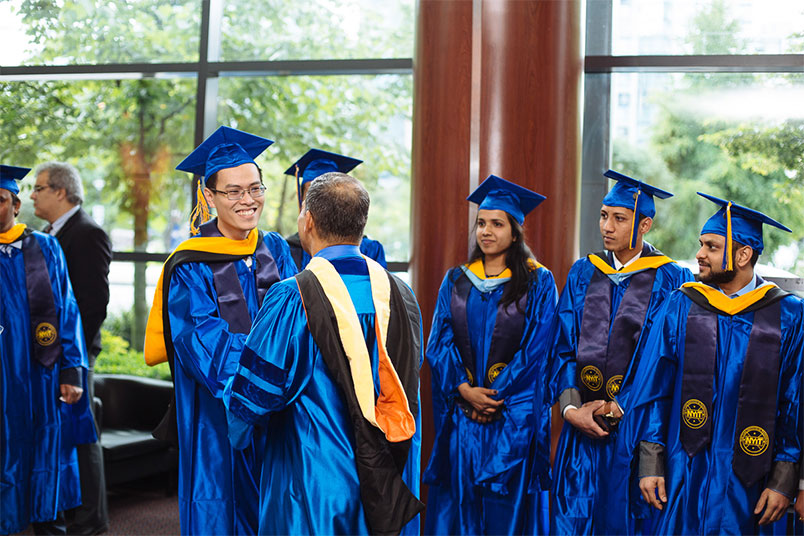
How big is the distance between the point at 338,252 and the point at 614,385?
164 centimetres

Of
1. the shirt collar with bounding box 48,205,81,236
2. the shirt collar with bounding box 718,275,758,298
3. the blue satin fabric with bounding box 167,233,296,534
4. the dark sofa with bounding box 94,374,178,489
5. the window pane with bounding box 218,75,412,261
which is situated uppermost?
the window pane with bounding box 218,75,412,261

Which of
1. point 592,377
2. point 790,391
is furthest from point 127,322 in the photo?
point 790,391

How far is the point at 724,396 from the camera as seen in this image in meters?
2.80

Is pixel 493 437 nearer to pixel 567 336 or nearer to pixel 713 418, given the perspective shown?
pixel 567 336

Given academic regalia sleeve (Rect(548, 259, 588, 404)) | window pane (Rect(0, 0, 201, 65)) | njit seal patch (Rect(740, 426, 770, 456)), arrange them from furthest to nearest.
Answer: window pane (Rect(0, 0, 201, 65)), academic regalia sleeve (Rect(548, 259, 588, 404)), njit seal patch (Rect(740, 426, 770, 456))

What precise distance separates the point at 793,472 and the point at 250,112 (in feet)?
13.2

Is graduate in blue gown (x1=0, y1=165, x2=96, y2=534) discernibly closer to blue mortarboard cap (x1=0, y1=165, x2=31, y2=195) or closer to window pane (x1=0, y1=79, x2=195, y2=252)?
blue mortarboard cap (x1=0, y1=165, x2=31, y2=195)

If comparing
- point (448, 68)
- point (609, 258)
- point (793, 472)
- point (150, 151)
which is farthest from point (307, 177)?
point (793, 472)

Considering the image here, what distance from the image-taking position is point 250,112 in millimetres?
5430

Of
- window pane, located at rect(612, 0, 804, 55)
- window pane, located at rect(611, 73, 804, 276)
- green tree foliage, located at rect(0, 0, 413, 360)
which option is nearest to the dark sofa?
green tree foliage, located at rect(0, 0, 413, 360)

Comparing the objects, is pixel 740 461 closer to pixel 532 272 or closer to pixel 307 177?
pixel 532 272

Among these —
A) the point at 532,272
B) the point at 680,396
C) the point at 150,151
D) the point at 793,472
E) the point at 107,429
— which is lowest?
the point at 107,429

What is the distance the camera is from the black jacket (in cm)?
407

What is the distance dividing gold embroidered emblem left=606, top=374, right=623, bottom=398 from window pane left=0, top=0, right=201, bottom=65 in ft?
11.7
